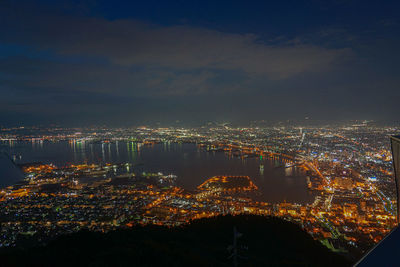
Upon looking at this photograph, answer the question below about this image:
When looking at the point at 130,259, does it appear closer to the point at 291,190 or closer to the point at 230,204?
the point at 230,204

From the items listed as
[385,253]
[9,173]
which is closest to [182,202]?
[385,253]

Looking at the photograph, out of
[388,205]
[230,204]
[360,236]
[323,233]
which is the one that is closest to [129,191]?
[230,204]

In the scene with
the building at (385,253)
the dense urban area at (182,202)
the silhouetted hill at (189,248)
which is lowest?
the dense urban area at (182,202)

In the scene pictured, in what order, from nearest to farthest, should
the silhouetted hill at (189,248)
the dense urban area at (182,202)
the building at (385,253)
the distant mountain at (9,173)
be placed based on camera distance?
1. the building at (385,253)
2. the silhouetted hill at (189,248)
3. the dense urban area at (182,202)
4. the distant mountain at (9,173)

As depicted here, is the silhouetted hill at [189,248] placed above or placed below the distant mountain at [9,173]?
above

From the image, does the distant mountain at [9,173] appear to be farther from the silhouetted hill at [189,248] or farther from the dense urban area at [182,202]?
the silhouetted hill at [189,248]

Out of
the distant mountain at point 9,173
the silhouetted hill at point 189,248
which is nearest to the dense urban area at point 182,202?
the distant mountain at point 9,173
